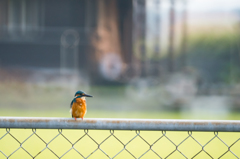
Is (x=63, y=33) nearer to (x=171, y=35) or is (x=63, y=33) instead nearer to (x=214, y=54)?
(x=171, y=35)

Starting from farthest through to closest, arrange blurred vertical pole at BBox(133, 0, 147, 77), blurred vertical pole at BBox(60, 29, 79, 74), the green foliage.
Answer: the green foliage, blurred vertical pole at BBox(133, 0, 147, 77), blurred vertical pole at BBox(60, 29, 79, 74)

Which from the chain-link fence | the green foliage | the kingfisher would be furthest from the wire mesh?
the green foliage

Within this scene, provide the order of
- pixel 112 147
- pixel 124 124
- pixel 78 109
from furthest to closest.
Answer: pixel 112 147 → pixel 78 109 → pixel 124 124

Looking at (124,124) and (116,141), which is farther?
(116,141)

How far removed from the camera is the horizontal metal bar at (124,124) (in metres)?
0.46

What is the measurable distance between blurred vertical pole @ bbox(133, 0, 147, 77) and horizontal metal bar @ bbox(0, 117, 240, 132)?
529 centimetres

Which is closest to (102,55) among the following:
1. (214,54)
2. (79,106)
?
(214,54)

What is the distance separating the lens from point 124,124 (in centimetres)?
46

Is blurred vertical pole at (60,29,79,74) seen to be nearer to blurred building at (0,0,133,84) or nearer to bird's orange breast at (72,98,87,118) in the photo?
blurred building at (0,0,133,84)

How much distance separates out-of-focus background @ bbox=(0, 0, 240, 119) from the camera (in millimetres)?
5578

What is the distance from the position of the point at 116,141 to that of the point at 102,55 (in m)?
4.02

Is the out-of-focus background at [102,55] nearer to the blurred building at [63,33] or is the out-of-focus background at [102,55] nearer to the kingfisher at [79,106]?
the blurred building at [63,33]

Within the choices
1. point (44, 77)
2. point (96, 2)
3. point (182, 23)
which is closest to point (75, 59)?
point (44, 77)

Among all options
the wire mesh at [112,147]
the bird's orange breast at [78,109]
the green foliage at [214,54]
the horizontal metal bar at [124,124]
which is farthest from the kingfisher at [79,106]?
the green foliage at [214,54]
